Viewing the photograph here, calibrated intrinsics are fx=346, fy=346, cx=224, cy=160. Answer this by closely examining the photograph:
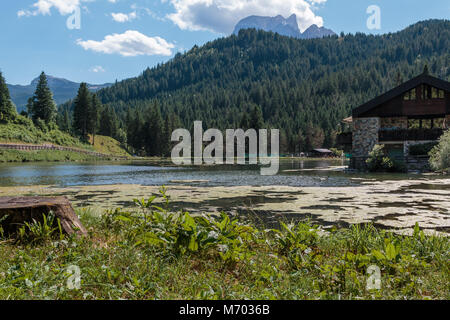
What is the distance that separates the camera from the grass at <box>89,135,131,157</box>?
91000 millimetres

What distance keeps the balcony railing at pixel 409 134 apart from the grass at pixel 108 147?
72541 millimetres

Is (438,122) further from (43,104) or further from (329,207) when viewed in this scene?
(43,104)

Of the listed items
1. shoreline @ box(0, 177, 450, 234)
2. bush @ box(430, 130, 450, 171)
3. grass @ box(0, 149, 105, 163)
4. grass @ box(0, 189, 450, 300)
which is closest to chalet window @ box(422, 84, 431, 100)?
bush @ box(430, 130, 450, 171)

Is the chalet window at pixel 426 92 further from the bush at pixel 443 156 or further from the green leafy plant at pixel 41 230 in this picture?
the green leafy plant at pixel 41 230

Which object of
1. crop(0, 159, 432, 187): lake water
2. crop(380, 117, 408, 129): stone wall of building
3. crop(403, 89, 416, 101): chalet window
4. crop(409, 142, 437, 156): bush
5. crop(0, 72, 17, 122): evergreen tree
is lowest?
crop(0, 159, 432, 187): lake water

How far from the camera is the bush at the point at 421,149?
29.2 m

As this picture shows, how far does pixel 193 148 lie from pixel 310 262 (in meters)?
117

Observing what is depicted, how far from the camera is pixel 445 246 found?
475 cm

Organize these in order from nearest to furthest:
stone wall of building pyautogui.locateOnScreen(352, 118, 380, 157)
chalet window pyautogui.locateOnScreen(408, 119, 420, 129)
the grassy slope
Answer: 1. stone wall of building pyautogui.locateOnScreen(352, 118, 380, 157)
2. chalet window pyautogui.locateOnScreen(408, 119, 420, 129)
3. the grassy slope

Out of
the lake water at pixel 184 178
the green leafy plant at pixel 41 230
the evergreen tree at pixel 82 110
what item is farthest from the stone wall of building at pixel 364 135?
the evergreen tree at pixel 82 110

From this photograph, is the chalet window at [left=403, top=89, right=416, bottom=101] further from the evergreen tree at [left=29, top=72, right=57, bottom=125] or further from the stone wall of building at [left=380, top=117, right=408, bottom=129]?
the evergreen tree at [left=29, top=72, right=57, bottom=125]

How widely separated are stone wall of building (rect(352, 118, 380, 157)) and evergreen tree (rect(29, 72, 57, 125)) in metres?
68.0
